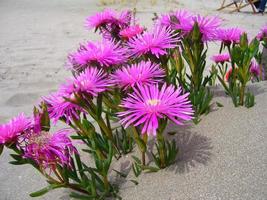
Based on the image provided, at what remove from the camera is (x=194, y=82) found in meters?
1.33

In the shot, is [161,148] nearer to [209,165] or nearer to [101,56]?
[209,165]

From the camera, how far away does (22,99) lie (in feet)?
8.20

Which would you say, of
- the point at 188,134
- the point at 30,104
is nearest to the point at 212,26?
the point at 188,134

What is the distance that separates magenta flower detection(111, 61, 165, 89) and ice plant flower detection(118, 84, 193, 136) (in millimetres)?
37

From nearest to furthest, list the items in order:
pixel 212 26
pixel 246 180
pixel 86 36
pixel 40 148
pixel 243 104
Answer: pixel 40 148 → pixel 246 180 → pixel 212 26 → pixel 243 104 → pixel 86 36

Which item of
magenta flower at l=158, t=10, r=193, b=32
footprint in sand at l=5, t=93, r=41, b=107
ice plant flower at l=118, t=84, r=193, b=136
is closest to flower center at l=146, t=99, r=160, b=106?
ice plant flower at l=118, t=84, r=193, b=136

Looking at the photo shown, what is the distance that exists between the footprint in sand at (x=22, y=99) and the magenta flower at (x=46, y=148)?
163 cm

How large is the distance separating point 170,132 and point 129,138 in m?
0.14

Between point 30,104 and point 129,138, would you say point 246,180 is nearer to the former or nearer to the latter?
point 129,138

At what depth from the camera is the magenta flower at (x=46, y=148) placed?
0.82 meters

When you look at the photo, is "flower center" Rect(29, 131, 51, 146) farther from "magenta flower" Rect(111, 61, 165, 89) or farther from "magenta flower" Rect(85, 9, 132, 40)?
"magenta flower" Rect(85, 9, 132, 40)

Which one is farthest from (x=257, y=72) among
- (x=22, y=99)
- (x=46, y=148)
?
(x=22, y=99)

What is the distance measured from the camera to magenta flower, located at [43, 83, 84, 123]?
0.91 meters

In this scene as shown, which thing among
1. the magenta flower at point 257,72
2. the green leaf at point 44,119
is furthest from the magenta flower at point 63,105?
the magenta flower at point 257,72
